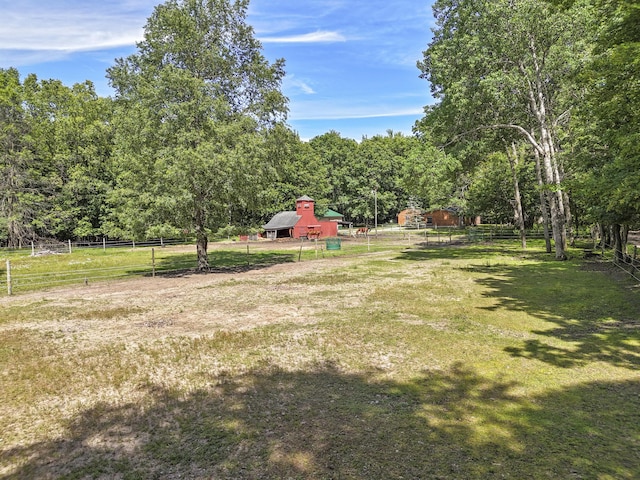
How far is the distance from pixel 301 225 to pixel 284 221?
3383 millimetres

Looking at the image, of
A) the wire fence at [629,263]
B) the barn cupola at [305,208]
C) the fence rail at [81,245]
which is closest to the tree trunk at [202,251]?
the fence rail at [81,245]

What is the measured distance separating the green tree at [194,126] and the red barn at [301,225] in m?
36.2

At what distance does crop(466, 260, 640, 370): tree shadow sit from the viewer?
315 inches

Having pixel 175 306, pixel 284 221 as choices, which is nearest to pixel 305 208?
pixel 284 221

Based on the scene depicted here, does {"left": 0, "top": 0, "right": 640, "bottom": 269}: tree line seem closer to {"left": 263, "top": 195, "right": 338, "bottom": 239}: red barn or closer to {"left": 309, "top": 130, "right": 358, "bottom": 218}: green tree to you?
{"left": 263, "top": 195, "right": 338, "bottom": 239}: red barn

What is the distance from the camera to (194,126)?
21609mm

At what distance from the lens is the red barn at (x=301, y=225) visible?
2365 inches

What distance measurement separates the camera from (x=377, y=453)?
4.79 metres

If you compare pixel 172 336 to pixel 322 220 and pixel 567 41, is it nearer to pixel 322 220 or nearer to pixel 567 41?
pixel 567 41

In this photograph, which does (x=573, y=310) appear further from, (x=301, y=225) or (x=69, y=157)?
(x=69, y=157)

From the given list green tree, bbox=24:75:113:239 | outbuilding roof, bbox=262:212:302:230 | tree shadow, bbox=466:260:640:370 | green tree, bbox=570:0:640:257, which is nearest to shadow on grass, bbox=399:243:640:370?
tree shadow, bbox=466:260:640:370

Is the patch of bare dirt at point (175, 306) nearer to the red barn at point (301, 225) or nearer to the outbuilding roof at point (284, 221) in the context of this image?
the red barn at point (301, 225)

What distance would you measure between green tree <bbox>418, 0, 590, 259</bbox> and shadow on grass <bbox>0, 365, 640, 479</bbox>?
20623mm

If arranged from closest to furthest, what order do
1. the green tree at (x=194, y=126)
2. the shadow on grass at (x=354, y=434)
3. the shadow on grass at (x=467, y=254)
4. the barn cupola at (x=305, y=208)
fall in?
the shadow on grass at (x=354, y=434) < the green tree at (x=194, y=126) < the shadow on grass at (x=467, y=254) < the barn cupola at (x=305, y=208)
